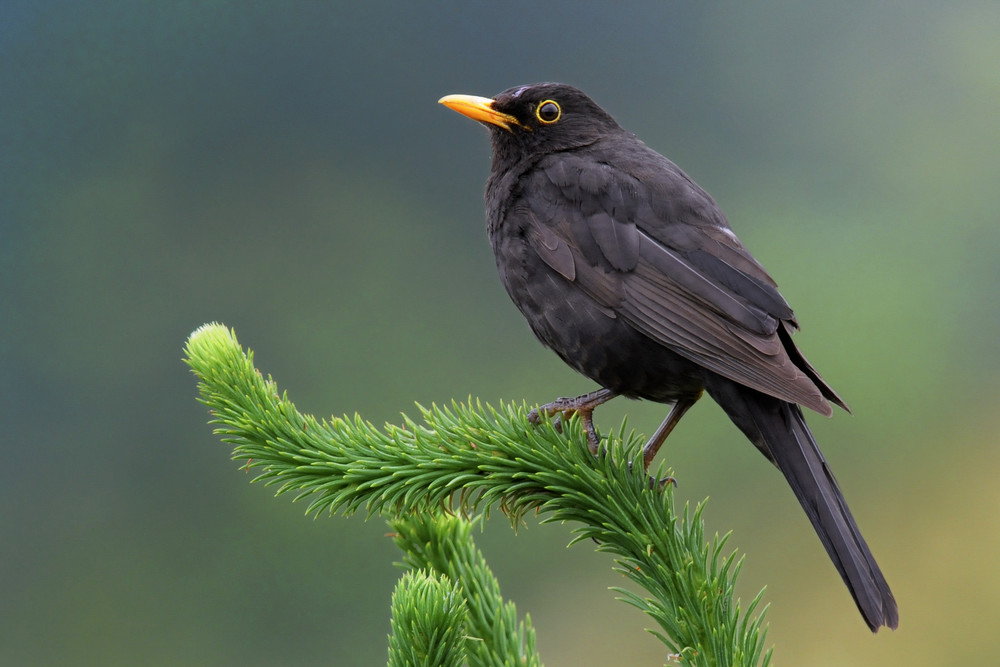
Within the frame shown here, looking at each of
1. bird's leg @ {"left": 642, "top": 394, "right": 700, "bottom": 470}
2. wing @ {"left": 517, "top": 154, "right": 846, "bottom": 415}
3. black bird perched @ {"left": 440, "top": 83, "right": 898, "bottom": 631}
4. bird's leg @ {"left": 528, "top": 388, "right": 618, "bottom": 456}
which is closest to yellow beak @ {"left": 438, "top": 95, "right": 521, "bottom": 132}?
black bird perched @ {"left": 440, "top": 83, "right": 898, "bottom": 631}

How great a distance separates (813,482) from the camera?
7.37ft

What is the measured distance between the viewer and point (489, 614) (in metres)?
2.18

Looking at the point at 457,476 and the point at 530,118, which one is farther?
the point at 530,118

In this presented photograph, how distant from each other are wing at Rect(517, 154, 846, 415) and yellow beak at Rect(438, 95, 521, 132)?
15.9 inches

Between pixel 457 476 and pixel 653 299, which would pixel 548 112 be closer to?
pixel 653 299

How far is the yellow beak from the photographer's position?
3.39 m

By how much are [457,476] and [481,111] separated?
1689mm

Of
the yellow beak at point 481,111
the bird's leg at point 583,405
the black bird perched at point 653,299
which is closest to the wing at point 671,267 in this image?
the black bird perched at point 653,299

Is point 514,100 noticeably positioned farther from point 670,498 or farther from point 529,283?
point 670,498

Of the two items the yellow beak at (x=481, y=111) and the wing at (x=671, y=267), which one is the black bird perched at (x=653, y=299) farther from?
the yellow beak at (x=481, y=111)

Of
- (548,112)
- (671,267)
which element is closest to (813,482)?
(671,267)

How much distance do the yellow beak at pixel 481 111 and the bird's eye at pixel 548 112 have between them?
0.29 ft

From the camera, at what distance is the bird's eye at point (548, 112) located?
3.40 meters

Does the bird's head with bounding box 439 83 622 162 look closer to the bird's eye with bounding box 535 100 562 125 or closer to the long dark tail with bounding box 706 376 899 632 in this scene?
the bird's eye with bounding box 535 100 562 125
